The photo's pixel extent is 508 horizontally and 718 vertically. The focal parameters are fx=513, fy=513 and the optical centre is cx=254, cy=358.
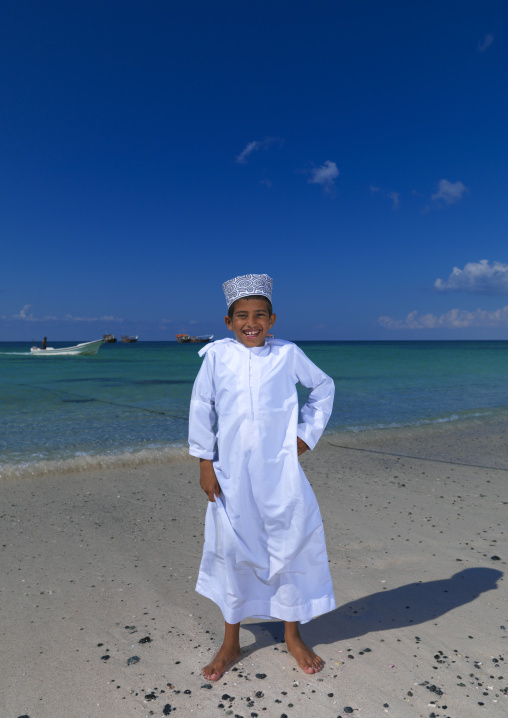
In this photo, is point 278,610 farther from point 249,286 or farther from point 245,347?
point 249,286

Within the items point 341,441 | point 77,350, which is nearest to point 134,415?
point 341,441

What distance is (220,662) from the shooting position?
2.40 meters

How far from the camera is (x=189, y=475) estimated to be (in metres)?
6.04

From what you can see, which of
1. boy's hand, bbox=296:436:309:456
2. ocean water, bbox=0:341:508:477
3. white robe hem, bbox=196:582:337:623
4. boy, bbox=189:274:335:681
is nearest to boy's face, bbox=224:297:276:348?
boy, bbox=189:274:335:681

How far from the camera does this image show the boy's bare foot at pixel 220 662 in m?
2.35

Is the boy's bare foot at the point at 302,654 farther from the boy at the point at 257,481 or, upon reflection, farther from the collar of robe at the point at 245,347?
the collar of robe at the point at 245,347

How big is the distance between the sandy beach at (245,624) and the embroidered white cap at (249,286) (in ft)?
5.83

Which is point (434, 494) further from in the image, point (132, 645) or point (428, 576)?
point (132, 645)

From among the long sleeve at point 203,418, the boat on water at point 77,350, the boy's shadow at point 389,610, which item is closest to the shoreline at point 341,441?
the boy's shadow at point 389,610

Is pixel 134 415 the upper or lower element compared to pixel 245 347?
lower

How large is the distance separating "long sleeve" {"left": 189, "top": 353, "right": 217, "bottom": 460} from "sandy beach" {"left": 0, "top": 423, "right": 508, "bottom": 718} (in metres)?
1.04

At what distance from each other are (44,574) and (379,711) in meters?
2.31

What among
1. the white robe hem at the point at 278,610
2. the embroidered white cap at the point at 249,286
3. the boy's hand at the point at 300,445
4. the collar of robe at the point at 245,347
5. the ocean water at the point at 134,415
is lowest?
the ocean water at the point at 134,415

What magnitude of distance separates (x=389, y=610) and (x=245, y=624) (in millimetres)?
840
